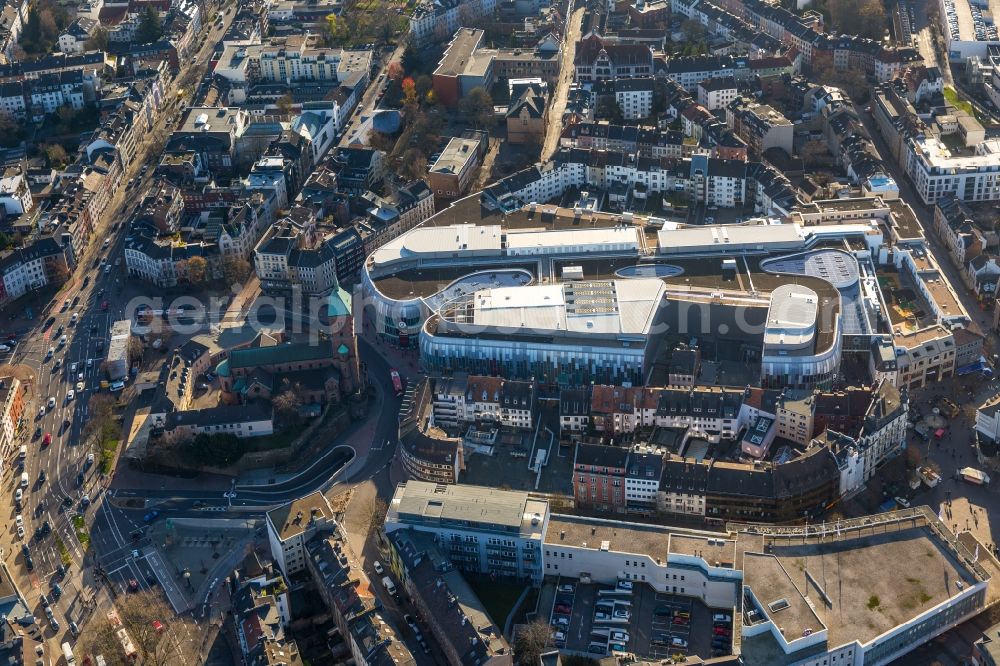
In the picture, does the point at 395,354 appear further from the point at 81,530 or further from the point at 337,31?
the point at 337,31

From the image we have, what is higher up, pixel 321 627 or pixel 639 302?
pixel 639 302

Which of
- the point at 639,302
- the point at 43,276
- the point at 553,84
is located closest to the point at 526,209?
the point at 639,302

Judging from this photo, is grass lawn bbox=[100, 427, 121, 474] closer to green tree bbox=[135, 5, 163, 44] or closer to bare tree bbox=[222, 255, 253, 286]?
bare tree bbox=[222, 255, 253, 286]

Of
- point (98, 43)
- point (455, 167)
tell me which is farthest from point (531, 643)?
point (98, 43)

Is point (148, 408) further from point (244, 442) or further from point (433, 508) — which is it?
point (433, 508)

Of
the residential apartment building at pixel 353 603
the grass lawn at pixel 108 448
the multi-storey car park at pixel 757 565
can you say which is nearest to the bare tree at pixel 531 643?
the multi-storey car park at pixel 757 565

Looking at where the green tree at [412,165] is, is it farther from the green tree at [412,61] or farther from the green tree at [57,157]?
the green tree at [57,157]
